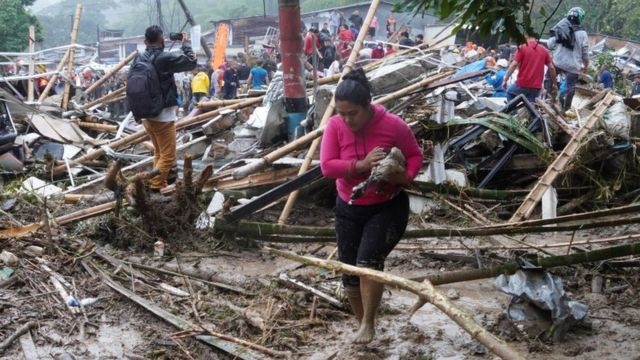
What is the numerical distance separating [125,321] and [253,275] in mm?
1257

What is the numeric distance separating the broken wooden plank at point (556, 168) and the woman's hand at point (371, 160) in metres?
Answer: 2.48

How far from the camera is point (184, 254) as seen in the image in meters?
5.97

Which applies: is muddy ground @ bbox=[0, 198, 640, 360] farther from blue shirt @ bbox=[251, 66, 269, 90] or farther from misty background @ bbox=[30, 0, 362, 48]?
misty background @ bbox=[30, 0, 362, 48]

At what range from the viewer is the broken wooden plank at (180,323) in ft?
13.2

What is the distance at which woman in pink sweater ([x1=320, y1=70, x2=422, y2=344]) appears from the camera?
12.1 feet

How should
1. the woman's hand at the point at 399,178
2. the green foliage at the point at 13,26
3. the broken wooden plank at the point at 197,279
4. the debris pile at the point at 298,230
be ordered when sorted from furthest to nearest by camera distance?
1. the green foliage at the point at 13,26
2. the broken wooden plank at the point at 197,279
3. the debris pile at the point at 298,230
4. the woman's hand at the point at 399,178

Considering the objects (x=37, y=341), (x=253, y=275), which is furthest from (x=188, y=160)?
(x=37, y=341)

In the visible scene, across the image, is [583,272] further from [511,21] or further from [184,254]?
[184,254]

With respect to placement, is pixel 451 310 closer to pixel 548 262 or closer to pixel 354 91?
pixel 354 91

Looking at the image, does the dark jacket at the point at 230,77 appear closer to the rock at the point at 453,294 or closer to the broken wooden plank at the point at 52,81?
the broken wooden plank at the point at 52,81

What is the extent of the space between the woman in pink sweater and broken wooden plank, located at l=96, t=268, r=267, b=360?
0.84 metres

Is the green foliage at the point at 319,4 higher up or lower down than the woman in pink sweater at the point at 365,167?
higher up

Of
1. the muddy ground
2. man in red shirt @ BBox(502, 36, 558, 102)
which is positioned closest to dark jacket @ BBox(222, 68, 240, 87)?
man in red shirt @ BBox(502, 36, 558, 102)

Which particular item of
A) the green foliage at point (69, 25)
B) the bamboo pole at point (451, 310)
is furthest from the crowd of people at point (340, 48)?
the green foliage at point (69, 25)
